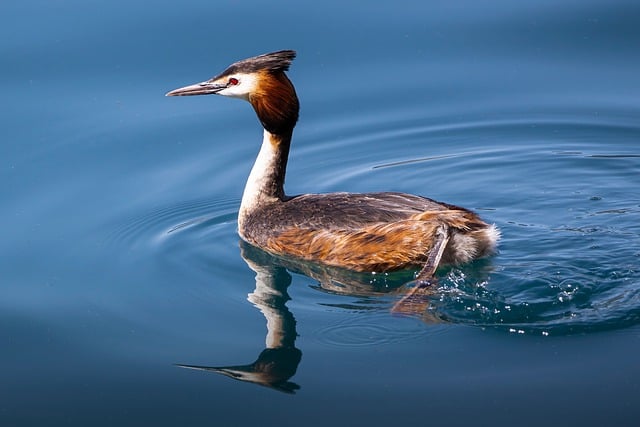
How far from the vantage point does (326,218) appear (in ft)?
25.4

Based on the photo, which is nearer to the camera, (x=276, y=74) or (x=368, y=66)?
(x=276, y=74)

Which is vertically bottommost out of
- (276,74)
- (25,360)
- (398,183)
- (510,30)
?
(25,360)

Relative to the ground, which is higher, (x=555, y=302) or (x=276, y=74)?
(x=276, y=74)

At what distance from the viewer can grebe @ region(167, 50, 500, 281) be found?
293 inches

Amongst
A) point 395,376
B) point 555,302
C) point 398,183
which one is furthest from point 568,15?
point 395,376

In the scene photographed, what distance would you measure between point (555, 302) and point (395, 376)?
1.33 meters

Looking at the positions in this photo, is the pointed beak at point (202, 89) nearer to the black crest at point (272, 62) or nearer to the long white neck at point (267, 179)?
the black crest at point (272, 62)

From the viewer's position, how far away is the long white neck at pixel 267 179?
8.27 meters

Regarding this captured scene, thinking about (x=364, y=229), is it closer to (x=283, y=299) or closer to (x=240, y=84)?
(x=283, y=299)

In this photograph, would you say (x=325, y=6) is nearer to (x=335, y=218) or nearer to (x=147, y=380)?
(x=335, y=218)

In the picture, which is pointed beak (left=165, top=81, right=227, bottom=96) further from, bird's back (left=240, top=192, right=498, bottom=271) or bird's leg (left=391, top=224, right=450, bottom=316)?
bird's leg (left=391, top=224, right=450, bottom=316)

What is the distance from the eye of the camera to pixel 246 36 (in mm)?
10500

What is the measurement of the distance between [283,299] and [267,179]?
141 centimetres

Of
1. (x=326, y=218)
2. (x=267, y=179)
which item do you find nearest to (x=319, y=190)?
(x=267, y=179)
